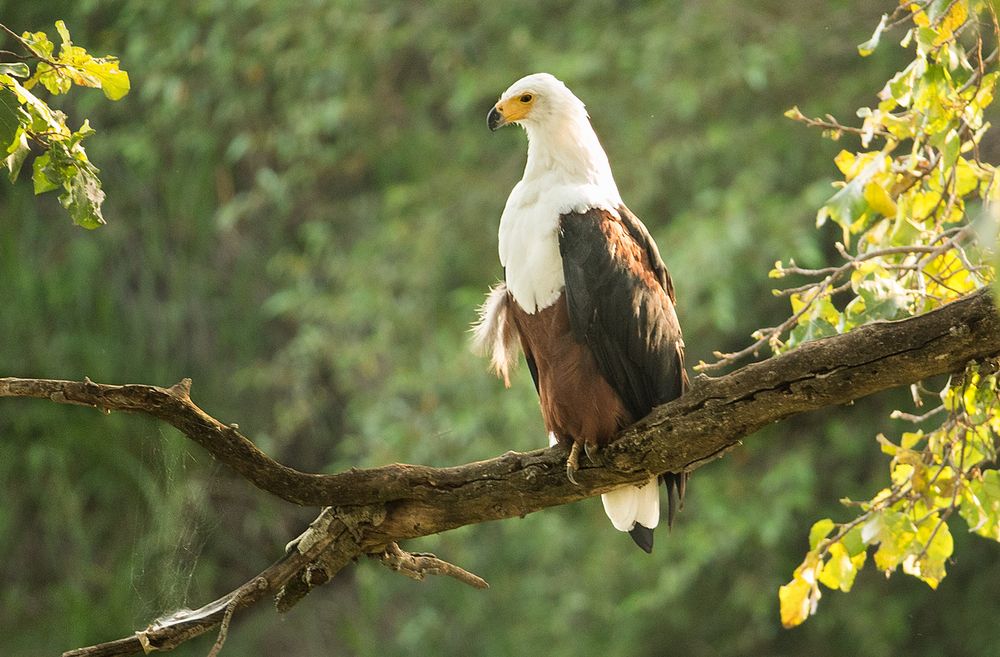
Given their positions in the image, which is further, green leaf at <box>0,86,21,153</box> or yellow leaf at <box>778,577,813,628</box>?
yellow leaf at <box>778,577,813,628</box>

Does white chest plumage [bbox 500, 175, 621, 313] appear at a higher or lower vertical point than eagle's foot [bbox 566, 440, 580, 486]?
higher

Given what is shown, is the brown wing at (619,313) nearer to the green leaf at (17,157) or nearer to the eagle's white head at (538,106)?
the eagle's white head at (538,106)

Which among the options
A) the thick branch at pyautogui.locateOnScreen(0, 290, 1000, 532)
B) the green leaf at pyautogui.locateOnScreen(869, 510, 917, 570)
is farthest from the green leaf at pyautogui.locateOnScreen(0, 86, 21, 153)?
the green leaf at pyautogui.locateOnScreen(869, 510, 917, 570)

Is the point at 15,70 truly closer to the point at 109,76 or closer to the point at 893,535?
the point at 109,76

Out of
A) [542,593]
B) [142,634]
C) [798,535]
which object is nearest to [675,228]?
[798,535]

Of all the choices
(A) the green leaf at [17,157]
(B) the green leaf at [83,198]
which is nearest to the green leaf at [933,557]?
(B) the green leaf at [83,198]

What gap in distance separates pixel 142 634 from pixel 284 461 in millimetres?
5289

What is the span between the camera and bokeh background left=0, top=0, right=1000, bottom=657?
224 inches

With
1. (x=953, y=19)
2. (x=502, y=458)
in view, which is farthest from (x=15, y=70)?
(x=953, y=19)

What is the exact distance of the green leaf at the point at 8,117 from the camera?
1.92m

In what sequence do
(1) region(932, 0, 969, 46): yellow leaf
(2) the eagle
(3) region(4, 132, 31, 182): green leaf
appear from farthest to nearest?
(2) the eagle → (1) region(932, 0, 969, 46): yellow leaf → (3) region(4, 132, 31, 182): green leaf

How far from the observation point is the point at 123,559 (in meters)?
6.59

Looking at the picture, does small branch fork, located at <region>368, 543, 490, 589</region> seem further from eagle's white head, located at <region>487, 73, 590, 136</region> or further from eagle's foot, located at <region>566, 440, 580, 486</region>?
eagle's white head, located at <region>487, 73, 590, 136</region>

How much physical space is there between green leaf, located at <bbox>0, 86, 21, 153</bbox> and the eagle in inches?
50.8
